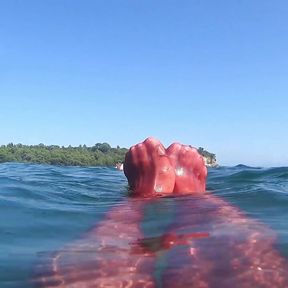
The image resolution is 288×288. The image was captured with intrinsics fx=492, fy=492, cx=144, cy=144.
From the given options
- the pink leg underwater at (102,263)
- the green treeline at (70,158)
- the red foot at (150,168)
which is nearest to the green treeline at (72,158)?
the green treeline at (70,158)

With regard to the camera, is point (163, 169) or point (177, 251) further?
point (163, 169)

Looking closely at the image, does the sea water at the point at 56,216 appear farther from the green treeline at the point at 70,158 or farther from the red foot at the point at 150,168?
the green treeline at the point at 70,158

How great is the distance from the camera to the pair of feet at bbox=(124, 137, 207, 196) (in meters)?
4.76

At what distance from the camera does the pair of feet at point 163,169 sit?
476 centimetres

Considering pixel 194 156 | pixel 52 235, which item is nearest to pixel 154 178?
pixel 194 156

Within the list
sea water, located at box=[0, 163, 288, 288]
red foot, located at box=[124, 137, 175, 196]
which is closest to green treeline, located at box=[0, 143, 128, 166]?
sea water, located at box=[0, 163, 288, 288]

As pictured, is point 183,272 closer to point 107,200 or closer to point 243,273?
point 243,273

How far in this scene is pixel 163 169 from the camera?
472 cm

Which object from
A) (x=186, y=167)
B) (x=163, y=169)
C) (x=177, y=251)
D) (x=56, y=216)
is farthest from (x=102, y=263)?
(x=186, y=167)

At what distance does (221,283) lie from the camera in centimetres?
255

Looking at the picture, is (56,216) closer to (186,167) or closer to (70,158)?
(186,167)

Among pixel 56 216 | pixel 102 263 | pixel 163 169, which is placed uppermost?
pixel 163 169

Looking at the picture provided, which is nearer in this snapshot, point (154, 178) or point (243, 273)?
point (243, 273)

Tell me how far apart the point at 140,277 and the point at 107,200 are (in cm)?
268
